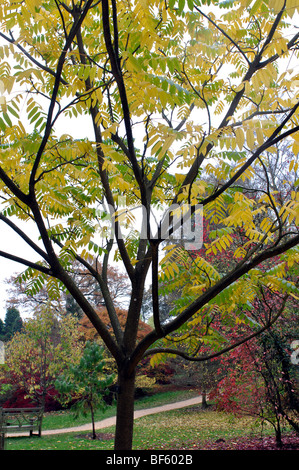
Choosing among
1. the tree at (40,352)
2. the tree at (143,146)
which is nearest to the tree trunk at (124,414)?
the tree at (143,146)

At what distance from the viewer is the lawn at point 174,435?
8.62 m

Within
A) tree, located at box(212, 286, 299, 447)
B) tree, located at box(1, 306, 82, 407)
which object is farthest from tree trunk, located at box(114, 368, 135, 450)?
Answer: tree, located at box(1, 306, 82, 407)

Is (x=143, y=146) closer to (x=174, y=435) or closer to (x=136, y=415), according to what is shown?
(x=174, y=435)

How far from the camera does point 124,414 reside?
3186 millimetres

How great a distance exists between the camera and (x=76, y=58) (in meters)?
3.80

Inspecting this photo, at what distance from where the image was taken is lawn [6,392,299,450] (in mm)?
8625

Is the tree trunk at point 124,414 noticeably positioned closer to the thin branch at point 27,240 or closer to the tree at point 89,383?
the thin branch at point 27,240

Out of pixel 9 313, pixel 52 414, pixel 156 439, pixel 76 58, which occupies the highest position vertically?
pixel 76 58

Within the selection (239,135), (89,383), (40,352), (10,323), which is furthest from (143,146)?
(10,323)

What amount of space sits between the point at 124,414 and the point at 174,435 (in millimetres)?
8313

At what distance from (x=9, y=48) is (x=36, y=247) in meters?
1.55

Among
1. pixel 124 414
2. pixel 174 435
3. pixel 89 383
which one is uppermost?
pixel 124 414
